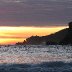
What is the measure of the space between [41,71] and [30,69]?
1948 millimetres

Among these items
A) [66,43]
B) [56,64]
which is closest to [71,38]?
[66,43]

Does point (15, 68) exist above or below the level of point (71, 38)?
below

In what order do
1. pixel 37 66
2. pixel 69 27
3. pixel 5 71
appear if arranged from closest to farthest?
pixel 5 71 → pixel 37 66 → pixel 69 27

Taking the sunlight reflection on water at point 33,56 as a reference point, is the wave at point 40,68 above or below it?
below

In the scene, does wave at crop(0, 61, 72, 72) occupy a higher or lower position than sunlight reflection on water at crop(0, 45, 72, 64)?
lower

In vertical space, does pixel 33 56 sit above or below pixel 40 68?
above

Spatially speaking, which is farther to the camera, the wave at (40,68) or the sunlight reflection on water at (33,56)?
the sunlight reflection on water at (33,56)

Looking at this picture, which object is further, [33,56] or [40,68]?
[33,56]

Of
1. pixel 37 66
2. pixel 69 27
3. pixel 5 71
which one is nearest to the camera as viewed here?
pixel 5 71

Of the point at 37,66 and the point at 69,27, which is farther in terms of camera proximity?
the point at 69,27

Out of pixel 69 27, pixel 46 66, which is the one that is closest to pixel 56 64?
pixel 46 66

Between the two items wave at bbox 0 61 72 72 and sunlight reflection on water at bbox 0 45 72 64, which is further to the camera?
sunlight reflection on water at bbox 0 45 72 64

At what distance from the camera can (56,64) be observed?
58.3 meters

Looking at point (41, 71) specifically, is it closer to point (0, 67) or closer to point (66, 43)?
point (0, 67)
